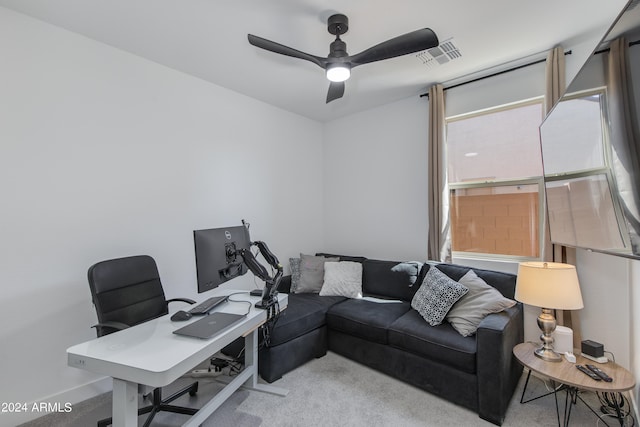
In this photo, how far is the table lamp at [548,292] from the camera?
1881 mm

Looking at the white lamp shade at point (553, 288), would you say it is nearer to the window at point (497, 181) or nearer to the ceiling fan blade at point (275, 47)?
the window at point (497, 181)

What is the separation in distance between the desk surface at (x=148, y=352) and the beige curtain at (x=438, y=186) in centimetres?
228

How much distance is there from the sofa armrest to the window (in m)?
1.12

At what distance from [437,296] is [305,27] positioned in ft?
8.02

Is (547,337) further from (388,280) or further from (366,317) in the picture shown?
(388,280)

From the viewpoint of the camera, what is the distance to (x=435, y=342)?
2.18m

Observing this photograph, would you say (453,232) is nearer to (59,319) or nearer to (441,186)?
(441,186)

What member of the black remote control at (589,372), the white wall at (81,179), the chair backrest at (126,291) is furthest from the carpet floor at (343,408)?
the chair backrest at (126,291)

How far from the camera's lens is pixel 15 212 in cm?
194

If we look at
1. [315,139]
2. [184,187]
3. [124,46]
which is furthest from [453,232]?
[124,46]

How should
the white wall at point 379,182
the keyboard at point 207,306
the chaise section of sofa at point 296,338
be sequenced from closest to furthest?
the keyboard at point 207,306 → the chaise section of sofa at point 296,338 → the white wall at point 379,182

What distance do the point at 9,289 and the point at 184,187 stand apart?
4.66 ft

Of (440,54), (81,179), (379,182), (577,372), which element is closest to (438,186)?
(379,182)

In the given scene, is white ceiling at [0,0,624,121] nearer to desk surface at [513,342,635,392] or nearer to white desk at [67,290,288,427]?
white desk at [67,290,288,427]
